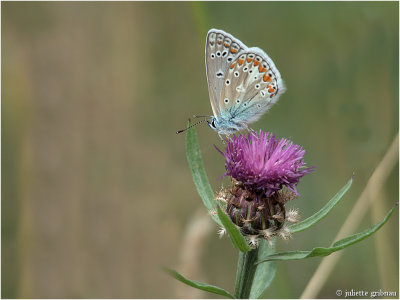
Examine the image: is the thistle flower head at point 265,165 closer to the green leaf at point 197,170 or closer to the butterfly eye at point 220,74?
the green leaf at point 197,170

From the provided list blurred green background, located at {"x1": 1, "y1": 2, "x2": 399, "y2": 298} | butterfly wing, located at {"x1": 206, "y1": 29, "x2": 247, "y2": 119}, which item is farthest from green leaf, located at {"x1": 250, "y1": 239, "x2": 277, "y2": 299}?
butterfly wing, located at {"x1": 206, "y1": 29, "x2": 247, "y2": 119}

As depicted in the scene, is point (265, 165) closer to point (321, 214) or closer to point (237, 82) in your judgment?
point (321, 214)

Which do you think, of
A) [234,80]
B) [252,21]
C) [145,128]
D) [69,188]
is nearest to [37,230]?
[69,188]

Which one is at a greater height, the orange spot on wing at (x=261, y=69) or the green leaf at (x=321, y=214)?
the orange spot on wing at (x=261, y=69)

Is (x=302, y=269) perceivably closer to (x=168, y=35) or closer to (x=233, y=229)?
(x=233, y=229)

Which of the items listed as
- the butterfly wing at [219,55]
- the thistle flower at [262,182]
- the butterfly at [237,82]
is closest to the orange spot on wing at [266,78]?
the butterfly at [237,82]

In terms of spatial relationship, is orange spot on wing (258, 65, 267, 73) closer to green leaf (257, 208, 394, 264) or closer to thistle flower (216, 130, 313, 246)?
thistle flower (216, 130, 313, 246)
